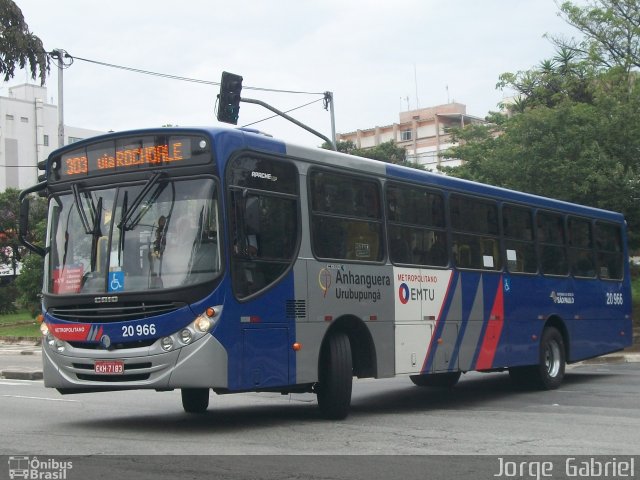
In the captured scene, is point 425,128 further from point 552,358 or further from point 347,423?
point 347,423

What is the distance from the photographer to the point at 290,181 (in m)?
11.0

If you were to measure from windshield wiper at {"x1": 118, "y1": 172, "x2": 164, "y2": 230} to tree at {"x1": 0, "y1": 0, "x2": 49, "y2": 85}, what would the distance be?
14238 millimetres

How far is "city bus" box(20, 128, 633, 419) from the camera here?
9.91 m

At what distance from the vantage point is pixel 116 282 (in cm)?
1012

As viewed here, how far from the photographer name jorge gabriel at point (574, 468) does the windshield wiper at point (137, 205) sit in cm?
461

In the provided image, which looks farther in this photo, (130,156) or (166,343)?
(130,156)

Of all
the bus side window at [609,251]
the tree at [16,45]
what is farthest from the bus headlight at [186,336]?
the tree at [16,45]

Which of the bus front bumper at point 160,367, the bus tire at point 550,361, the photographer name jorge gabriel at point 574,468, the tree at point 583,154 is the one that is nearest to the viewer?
the photographer name jorge gabriel at point 574,468

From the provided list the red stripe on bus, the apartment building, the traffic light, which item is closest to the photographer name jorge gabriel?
the red stripe on bus

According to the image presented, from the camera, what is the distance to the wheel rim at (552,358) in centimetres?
1608

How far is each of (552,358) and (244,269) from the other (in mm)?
7983

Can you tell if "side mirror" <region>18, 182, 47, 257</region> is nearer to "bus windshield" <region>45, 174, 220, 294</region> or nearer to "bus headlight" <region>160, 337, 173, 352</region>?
"bus windshield" <region>45, 174, 220, 294</region>

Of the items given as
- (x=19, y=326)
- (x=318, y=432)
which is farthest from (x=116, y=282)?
(x=19, y=326)

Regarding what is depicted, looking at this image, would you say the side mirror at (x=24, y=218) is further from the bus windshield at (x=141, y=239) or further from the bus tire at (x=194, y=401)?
the bus tire at (x=194, y=401)
